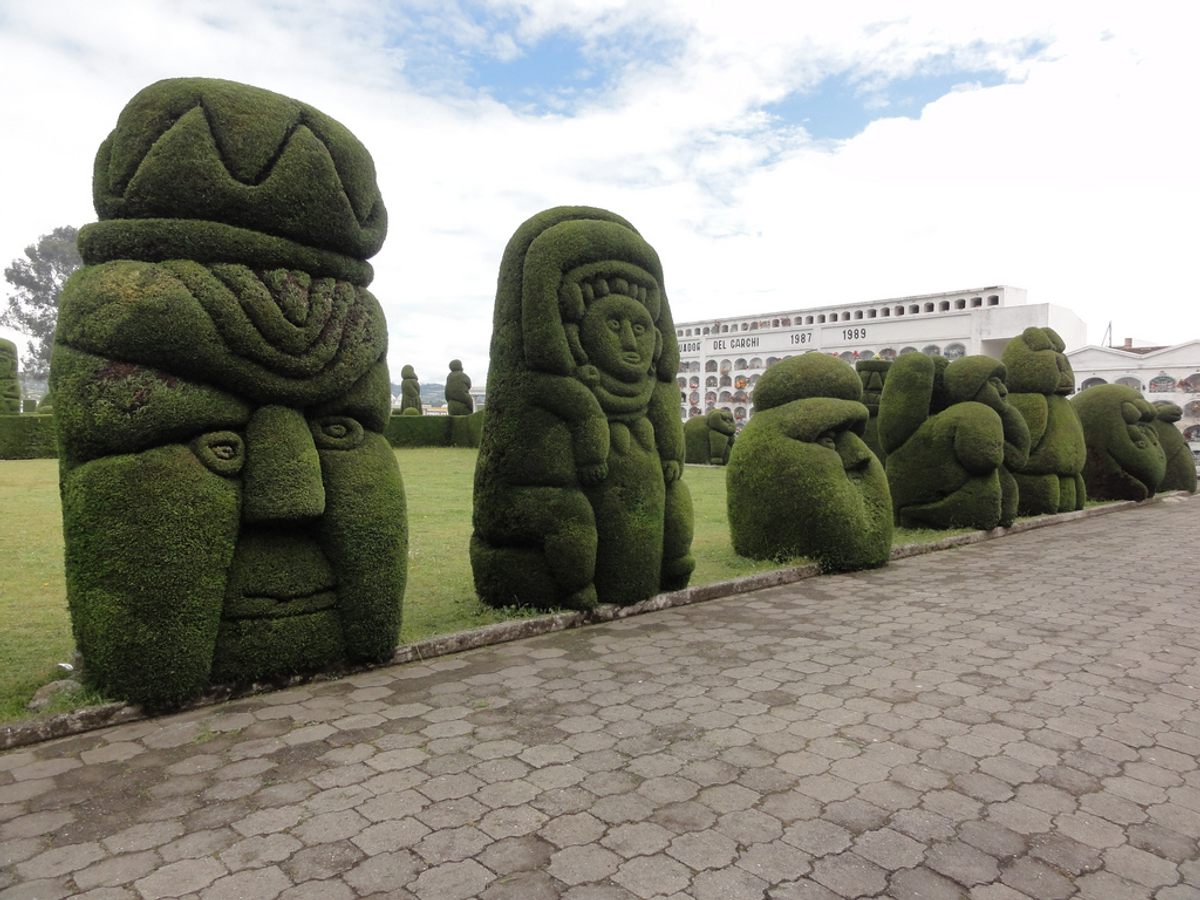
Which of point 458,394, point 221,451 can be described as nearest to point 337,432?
point 221,451

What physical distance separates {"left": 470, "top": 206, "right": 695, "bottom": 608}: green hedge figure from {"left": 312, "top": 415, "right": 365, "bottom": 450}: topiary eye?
163 cm

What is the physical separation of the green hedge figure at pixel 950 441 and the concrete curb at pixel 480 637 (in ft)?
1.95

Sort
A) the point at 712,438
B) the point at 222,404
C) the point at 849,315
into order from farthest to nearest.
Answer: the point at 849,315
the point at 712,438
the point at 222,404

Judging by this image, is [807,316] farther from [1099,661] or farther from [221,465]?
[221,465]

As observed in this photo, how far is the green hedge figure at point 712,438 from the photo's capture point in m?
25.0

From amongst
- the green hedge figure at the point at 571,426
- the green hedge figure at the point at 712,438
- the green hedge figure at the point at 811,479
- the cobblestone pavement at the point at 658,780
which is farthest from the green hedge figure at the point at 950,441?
the green hedge figure at the point at 712,438

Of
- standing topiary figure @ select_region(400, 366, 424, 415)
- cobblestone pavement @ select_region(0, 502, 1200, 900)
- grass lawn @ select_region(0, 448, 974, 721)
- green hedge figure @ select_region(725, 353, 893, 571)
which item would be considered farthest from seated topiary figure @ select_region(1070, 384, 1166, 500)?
standing topiary figure @ select_region(400, 366, 424, 415)

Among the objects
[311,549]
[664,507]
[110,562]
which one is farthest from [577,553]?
[110,562]

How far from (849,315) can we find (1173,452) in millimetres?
20546

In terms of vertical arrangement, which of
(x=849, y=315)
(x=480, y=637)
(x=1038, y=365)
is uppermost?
(x=849, y=315)

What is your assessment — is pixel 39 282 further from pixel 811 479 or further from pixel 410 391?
pixel 811 479

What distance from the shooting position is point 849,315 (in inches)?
1485

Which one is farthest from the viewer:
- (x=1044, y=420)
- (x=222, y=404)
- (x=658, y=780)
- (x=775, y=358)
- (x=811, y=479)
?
(x=775, y=358)

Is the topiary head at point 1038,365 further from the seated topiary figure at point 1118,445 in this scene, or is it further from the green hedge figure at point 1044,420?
the seated topiary figure at point 1118,445
